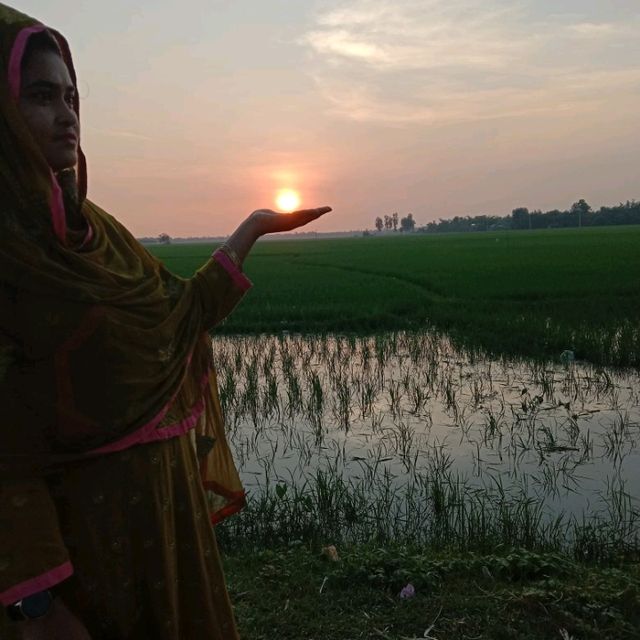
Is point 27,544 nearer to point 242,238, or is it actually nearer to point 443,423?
point 242,238

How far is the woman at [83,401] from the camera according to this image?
3.02 ft

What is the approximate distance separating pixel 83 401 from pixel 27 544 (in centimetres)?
21

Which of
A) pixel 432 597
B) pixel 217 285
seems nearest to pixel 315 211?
pixel 217 285

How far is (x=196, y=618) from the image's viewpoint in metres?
1.14

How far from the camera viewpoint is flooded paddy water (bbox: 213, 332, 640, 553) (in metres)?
3.38

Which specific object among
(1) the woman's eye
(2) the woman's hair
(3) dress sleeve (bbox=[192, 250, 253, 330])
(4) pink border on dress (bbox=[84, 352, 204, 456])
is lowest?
(4) pink border on dress (bbox=[84, 352, 204, 456])

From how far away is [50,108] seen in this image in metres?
0.98

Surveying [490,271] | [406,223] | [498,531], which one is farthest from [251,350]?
[406,223]

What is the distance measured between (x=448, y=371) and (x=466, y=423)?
5.57ft

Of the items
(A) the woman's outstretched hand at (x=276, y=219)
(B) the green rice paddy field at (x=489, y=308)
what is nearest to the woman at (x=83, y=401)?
(A) the woman's outstretched hand at (x=276, y=219)

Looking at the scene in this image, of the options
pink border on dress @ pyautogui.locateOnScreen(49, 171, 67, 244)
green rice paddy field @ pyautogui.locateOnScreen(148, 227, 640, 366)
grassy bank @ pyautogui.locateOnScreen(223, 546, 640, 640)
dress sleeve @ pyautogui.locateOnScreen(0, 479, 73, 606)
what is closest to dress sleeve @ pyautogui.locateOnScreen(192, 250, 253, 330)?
pink border on dress @ pyautogui.locateOnScreen(49, 171, 67, 244)

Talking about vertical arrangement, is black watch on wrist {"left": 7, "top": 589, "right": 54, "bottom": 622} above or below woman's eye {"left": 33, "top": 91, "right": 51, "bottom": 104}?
below

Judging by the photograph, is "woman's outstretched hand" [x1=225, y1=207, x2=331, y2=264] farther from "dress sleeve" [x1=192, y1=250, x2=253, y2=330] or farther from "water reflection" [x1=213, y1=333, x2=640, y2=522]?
"water reflection" [x1=213, y1=333, x2=640, y2=522]

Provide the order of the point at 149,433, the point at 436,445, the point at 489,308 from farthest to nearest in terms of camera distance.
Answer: the point at 489,308 → the point at 436,445 → the point at 149,433
